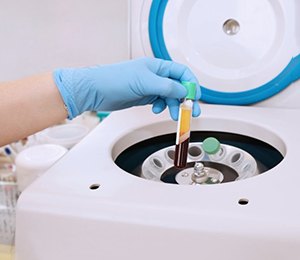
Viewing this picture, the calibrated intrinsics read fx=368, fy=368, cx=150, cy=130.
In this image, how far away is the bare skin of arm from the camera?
2.23 ft

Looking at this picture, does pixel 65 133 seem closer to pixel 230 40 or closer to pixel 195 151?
pixel 195 151

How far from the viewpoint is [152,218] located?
495mm

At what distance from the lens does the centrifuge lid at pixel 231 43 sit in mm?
910

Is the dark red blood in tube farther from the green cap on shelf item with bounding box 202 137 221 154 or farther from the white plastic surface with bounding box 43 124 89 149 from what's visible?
the white plastic surface with bounding box 43 124 89 149

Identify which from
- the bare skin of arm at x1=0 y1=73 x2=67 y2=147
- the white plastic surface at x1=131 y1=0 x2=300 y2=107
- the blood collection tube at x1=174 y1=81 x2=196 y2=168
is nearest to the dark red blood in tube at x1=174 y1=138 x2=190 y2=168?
the blood collection tube at x1=174 y1=81 x2=196 y2=168

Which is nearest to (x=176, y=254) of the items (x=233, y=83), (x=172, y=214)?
(x=172, y=214)

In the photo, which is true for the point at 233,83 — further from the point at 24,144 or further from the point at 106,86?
the point at 24,144

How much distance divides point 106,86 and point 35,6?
588 millimetres

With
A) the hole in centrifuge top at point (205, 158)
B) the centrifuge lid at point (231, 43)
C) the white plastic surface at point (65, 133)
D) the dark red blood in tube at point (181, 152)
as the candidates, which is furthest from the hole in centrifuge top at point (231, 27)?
the white plastic surface at point (65, 133)

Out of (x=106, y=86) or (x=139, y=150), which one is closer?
(x=106, y=86)

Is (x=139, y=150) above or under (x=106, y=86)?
under

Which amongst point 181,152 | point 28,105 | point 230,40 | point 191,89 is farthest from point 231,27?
point 28,105

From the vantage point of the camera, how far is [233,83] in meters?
0.95

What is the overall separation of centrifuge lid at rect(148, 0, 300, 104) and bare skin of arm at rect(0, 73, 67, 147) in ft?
1.25
